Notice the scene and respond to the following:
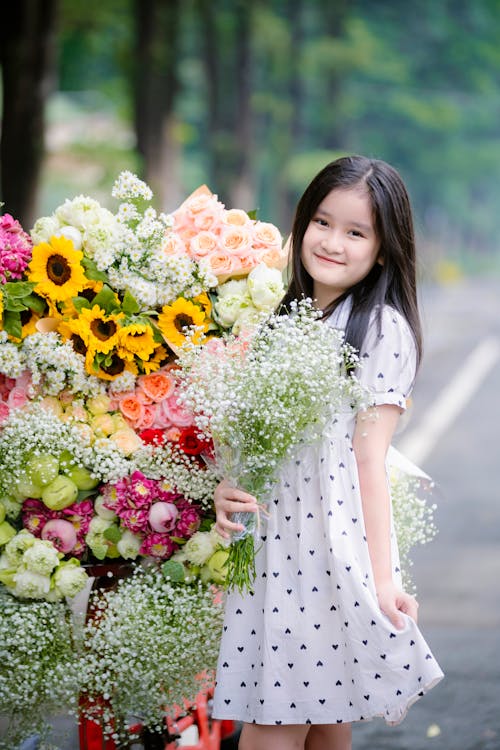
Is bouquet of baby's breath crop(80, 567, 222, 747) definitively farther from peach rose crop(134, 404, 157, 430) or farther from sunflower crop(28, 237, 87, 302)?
sunflower crop(28, 237, 87, 302)

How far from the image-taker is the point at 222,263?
2.99 metres

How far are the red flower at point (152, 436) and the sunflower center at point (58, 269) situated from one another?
45 centimetres

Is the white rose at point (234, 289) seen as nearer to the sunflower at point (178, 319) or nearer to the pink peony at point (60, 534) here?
the sunflower at point (178, 319)

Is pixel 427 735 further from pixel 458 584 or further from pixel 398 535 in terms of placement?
pixel 458 584

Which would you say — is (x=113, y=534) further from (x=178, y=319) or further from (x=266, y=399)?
(x=266, y=399)

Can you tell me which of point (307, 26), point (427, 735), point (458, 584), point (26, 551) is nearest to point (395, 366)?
point (26, 551)

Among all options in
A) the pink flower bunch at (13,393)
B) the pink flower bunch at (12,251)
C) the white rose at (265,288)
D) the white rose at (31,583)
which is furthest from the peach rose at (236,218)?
the white rose at (31,583)

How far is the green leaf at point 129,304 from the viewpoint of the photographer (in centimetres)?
291

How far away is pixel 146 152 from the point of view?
14.2 metres

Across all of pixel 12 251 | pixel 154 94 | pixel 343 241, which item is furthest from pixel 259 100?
pixel 343 241

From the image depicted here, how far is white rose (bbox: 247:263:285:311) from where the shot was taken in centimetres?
289

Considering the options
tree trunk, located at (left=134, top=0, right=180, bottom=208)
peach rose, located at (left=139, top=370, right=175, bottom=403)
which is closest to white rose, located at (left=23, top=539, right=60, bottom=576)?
peach rose, located at (left=139, top=370, right=175, bottom=403)

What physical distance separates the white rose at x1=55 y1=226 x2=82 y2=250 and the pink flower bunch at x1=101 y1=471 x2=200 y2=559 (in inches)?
24.7

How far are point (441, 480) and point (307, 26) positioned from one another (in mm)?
26791
